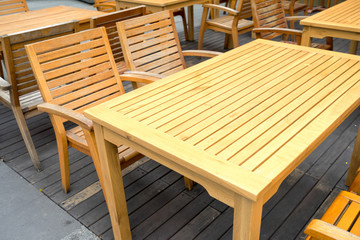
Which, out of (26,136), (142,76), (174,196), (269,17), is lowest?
(174,196)

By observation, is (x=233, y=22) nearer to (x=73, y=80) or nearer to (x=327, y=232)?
(x=73, y=80)

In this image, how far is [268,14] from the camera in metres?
3.70

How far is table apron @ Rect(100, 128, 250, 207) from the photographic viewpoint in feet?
3.51

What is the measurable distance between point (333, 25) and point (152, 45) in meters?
1.41

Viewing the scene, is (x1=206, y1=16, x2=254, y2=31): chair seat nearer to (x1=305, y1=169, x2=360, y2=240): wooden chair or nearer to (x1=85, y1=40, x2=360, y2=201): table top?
(x1=85, y1=40, x2=360, y2=201): table top

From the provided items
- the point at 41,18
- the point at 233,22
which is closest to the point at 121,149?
the point at 41,18

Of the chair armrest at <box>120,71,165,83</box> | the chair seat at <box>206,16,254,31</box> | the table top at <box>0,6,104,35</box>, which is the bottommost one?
the chair seat at <box>206,16,254,31</box>

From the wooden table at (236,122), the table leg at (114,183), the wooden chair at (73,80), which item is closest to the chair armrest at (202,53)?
the wooden table at (236,122)

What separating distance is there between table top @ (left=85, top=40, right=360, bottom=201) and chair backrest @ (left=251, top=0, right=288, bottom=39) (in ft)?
5.45

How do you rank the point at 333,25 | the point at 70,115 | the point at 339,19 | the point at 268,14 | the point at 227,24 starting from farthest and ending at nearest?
the point at 227,24 → the point at 268,14 → the point at 339,19 → the point at 333,25 → the point at 70,115

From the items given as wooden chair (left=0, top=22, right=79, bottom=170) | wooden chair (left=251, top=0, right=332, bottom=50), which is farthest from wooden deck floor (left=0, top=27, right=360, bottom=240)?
wooden chair (left=251, top=0, right=332, bottom=50)

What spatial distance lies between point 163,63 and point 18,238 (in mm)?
1465

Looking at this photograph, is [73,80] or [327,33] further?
[327,33]

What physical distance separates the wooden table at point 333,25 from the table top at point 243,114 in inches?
30.2
